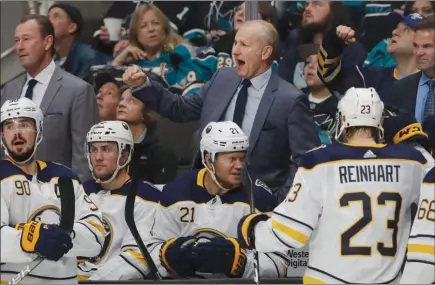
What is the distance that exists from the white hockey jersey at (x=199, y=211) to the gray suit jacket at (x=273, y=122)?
0.53ft

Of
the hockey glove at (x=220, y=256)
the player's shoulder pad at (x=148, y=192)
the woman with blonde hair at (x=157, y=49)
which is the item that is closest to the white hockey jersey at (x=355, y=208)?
the hockey glove at (x=220, y=256)

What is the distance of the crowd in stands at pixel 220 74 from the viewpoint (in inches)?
213

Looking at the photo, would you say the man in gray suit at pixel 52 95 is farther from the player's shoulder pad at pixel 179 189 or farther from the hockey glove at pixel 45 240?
the hockey glove at pixel 45 240

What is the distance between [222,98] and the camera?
5.52 meters

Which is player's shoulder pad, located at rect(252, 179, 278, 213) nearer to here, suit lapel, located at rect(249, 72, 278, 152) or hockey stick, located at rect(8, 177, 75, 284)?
suit lapel, located at rect(249, 72, 278, 152)

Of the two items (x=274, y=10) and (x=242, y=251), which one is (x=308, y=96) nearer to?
(x=274, y=10)

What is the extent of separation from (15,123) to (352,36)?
146cm

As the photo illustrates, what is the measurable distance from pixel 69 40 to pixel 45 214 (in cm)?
172

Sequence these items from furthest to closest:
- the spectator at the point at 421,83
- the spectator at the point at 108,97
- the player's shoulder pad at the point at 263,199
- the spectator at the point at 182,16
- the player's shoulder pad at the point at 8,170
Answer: the spectator at the point at 182,16, the spectator at the point at 108,97, the spectator at the point at 421,83, the player's shoulder pad at the point at 263,199, the player's shoulder pad at the point at 8,170

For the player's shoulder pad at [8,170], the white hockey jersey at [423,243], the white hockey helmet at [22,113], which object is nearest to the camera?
the white hockey jersey at [423,243]

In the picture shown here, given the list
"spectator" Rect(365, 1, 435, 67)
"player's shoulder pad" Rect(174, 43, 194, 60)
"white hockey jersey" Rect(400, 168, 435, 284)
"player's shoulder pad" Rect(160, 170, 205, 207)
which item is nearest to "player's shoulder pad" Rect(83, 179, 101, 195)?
"player's shoulder pad" Rect(160, 170, 205, 207)

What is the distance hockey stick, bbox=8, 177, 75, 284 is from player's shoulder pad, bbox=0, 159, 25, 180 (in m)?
0.18

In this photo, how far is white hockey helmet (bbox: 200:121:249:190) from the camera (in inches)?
205

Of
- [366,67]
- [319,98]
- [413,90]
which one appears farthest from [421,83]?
[319,98]
